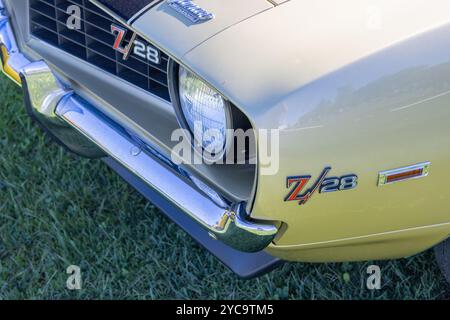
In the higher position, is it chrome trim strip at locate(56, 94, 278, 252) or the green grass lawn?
chrome trim strip at locate(56, 94, 278, 252)

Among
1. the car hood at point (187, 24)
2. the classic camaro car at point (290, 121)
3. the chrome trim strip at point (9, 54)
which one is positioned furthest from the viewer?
the chrome trim strip at point (9, 54)

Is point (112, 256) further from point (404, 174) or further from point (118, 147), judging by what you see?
point (404, 174)

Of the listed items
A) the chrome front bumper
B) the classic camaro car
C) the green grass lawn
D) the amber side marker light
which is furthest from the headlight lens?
the green grass lawn

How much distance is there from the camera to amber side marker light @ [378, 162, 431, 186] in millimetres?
2020

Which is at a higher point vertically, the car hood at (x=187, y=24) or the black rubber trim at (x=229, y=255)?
the car hood at (x=187, y=24)

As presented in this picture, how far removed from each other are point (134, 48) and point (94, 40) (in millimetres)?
288

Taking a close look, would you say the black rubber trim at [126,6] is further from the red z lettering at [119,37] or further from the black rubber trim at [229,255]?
the black rubber trim at [229,255]

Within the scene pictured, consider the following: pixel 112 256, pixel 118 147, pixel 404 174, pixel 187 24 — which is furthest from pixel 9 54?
pixel 404 174

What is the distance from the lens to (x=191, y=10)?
2158 millimetres

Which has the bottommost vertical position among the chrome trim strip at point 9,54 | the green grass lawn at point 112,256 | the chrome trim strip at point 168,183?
the green grass lawn at point 112,256

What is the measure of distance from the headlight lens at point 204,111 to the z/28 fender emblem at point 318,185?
0.88 feet

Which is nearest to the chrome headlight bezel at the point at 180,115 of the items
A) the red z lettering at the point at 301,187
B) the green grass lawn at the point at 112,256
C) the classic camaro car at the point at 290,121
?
the classic camaro car at the point at 290,121

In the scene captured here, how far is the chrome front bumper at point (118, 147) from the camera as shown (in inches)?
83.7

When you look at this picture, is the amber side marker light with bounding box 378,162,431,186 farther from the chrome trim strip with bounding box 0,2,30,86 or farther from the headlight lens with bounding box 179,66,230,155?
the chrome trim strip with bounding box 0,2,30,86
